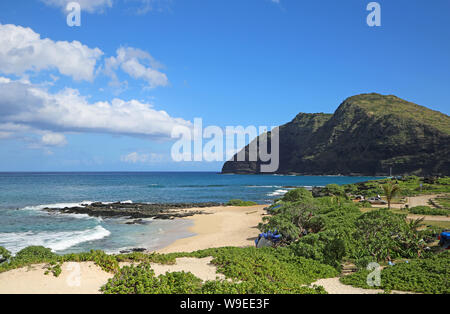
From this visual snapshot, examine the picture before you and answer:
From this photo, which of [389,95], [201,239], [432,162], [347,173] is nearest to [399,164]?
[432,162]

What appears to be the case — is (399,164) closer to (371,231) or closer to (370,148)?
(370,148)

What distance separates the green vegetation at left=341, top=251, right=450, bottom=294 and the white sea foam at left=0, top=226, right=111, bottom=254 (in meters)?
18.6

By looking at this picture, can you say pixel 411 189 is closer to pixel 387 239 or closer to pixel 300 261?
pixel 387 239

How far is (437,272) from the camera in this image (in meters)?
9.31

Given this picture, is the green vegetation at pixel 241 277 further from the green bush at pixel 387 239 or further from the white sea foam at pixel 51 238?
the white sea foam at pixel 51 238

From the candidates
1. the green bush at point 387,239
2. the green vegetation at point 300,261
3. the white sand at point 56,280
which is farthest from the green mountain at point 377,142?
the white sand at point 56,280

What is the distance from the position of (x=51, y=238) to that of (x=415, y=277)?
24.5 m

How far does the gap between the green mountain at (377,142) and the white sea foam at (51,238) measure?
141 m

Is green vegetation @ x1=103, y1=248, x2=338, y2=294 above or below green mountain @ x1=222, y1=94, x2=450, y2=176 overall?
below

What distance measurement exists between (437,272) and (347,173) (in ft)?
530

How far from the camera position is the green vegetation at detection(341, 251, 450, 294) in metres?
8.48

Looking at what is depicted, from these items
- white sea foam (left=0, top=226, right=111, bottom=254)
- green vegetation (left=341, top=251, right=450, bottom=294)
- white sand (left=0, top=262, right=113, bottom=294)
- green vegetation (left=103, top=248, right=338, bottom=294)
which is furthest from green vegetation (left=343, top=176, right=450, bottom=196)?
white sand (left=0, top=262, right=113, bottom=294)

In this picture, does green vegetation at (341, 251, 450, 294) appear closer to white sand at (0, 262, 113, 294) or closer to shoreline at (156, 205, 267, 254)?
white sand at (0, 262, 113, 294)

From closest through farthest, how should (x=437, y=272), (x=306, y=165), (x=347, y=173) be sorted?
(x=437, y=272) → (x=347, y=173) → (x=306, y=165)
